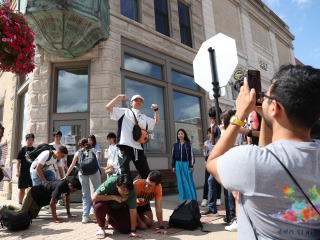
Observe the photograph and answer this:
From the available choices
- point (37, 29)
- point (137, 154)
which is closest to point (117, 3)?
point (37, 29)

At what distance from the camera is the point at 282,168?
104cm

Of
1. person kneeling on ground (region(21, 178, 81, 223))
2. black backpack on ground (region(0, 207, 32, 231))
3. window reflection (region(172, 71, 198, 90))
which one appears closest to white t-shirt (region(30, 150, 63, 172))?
person kneeling on ground (region(21, 178, 81, 223))

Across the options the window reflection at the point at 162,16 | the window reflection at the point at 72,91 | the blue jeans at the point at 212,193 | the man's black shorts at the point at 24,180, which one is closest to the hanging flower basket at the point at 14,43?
the man's black shorts at the point at 24,180

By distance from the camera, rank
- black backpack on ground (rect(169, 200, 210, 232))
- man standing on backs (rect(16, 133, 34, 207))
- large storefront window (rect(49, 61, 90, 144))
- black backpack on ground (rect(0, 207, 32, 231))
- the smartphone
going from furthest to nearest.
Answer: large storefront window (rect(49, 61, 90, 144))
man standing on backs (rect(16, 133, 34, 207))
black backpack on ground (rect(0, 207, 32, 231))
black backpack on ground (rect(169, 200, 210, 232))
the smartphone

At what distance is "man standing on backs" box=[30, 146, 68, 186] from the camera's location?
18.0 feet

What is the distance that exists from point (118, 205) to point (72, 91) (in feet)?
17.1

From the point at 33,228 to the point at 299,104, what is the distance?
5166mm

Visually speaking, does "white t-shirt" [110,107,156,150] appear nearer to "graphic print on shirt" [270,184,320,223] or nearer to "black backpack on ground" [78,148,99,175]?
"black backpack on ground" [78,148,99,175]

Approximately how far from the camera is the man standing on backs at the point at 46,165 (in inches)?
217

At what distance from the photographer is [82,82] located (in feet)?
27.8

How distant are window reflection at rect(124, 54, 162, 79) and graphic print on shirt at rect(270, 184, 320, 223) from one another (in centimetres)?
829

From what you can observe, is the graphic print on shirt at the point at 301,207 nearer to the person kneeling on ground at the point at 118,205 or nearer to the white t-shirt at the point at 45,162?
the person kneeling on ground at the point at 118,205

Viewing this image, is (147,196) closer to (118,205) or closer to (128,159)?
(118,205)

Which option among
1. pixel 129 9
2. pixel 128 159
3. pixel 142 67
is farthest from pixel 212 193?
pixel 129 9
